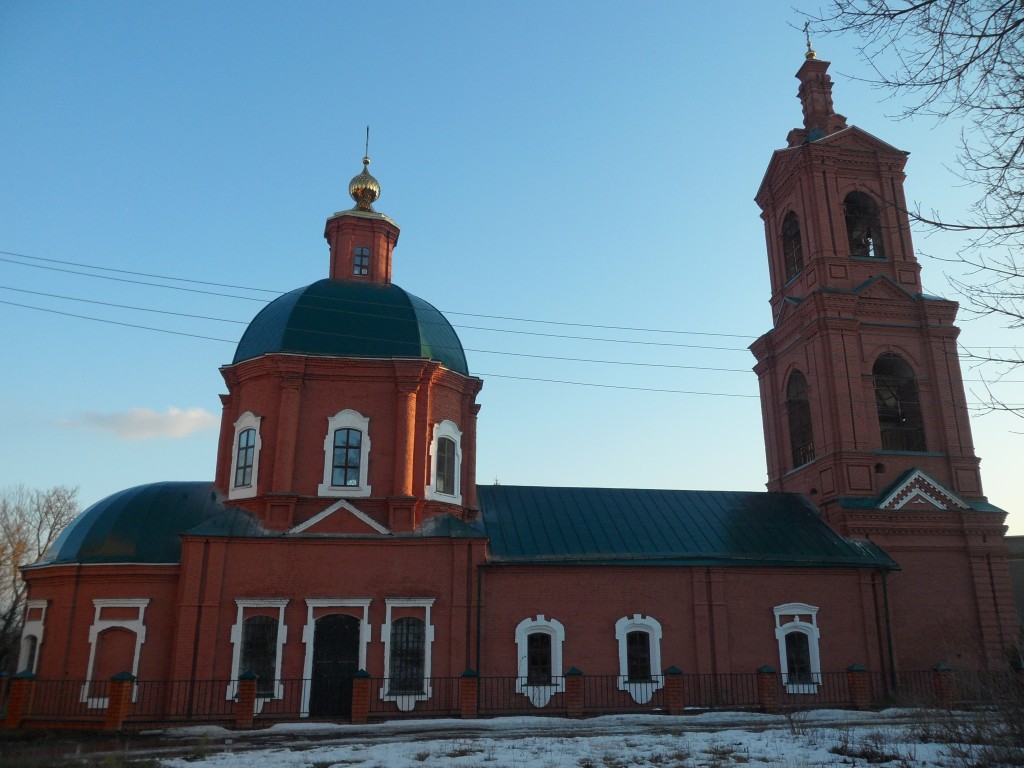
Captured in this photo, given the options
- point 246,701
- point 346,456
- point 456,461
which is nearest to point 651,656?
point 456,461

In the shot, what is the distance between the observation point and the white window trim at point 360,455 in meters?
21.3

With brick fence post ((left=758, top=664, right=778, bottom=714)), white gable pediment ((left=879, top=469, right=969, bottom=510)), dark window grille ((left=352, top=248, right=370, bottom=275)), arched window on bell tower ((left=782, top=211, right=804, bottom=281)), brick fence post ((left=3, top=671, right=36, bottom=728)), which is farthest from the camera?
arched window on bell tower ((left=782, top=211, right=804, bottom=281))

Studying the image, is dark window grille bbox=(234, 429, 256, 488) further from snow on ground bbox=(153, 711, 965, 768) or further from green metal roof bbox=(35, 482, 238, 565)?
snow on ground bbox=(153, 711, 965, 768)

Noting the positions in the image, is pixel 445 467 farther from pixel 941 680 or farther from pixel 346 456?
pixel 941 680

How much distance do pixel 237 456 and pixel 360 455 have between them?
3.46 m

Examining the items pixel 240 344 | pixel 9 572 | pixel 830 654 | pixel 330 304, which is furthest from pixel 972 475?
pixel 9 572

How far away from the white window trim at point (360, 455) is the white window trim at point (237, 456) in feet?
5.73

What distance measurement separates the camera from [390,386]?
2227cm

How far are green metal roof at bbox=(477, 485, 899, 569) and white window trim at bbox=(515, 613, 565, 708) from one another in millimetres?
1571

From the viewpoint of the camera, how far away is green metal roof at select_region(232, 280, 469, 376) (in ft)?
73.4

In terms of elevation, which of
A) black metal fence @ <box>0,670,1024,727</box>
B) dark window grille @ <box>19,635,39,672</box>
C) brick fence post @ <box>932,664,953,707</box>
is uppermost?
dark window grille @ <box>19,635,39,672</box>

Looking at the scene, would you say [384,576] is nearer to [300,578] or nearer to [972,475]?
[300,578]

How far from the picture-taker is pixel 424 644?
1975 centimetres

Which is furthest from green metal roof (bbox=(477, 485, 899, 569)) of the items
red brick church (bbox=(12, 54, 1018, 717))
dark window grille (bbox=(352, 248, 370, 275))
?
Result: dark window grille (bbox=(352, 248, 370, 275))
